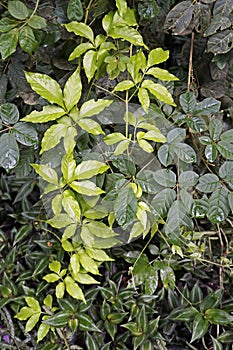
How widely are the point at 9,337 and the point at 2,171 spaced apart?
57cm

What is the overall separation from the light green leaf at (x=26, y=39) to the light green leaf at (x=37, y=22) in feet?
0.04

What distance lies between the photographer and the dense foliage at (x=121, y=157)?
901 mm

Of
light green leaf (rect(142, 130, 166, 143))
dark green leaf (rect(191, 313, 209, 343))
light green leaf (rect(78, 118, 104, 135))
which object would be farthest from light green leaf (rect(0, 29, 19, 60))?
dark green leaf (rect(191, 313, 209, 343))

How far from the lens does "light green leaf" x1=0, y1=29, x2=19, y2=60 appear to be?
93 cm

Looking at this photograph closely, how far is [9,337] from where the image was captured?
1400 mm

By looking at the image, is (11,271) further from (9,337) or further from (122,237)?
(122,237)

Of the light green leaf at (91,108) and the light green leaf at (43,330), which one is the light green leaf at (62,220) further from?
the light green leaf at (43,330)

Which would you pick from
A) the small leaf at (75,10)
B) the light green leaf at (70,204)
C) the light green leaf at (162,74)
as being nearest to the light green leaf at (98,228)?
the light green leaf at (70,204)

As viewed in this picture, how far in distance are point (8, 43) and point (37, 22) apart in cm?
7

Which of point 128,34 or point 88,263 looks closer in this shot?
point 128,34

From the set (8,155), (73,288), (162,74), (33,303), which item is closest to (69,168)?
(8,155)

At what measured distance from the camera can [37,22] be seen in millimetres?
938

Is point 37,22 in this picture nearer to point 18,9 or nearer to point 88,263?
point 18,9

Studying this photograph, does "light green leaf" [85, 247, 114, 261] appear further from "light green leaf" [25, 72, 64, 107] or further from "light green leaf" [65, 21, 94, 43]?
"light green leaf" [65, 21, 94, 43]
